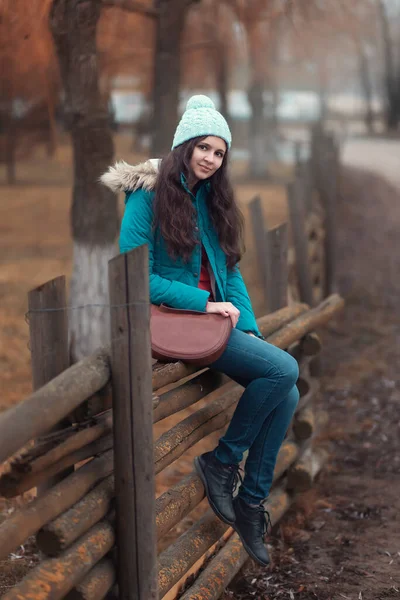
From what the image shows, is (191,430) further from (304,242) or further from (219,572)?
(304,242)

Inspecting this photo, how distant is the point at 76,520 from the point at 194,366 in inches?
38.6

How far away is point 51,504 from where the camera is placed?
284cm

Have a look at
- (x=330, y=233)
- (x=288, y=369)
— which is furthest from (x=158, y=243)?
(x=330, y=233)

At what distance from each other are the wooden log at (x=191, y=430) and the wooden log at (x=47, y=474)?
307 millimetres

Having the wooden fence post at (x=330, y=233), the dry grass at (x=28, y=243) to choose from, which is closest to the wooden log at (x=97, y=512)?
the dry grass at (x=28, y=243)

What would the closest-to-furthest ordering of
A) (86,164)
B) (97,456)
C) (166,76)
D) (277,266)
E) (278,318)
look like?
(97,456) → (278,318) → (277,266) → (86,164) → (166,76)

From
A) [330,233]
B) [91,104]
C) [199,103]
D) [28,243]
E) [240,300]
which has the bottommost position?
[28,243]

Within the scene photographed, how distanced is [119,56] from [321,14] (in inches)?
106

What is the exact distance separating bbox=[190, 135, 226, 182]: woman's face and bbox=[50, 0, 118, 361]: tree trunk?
10.7ft

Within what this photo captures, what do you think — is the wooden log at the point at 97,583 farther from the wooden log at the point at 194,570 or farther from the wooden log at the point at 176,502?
the wooden log at the point at 194,570

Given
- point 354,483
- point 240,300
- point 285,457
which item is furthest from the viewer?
point 354,483

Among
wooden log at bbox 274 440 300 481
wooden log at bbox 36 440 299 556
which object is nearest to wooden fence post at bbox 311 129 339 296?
wooden log at bbox 274 440 300 481

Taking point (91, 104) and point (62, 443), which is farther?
point (91, 104)

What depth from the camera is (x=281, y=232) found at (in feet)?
18.0
